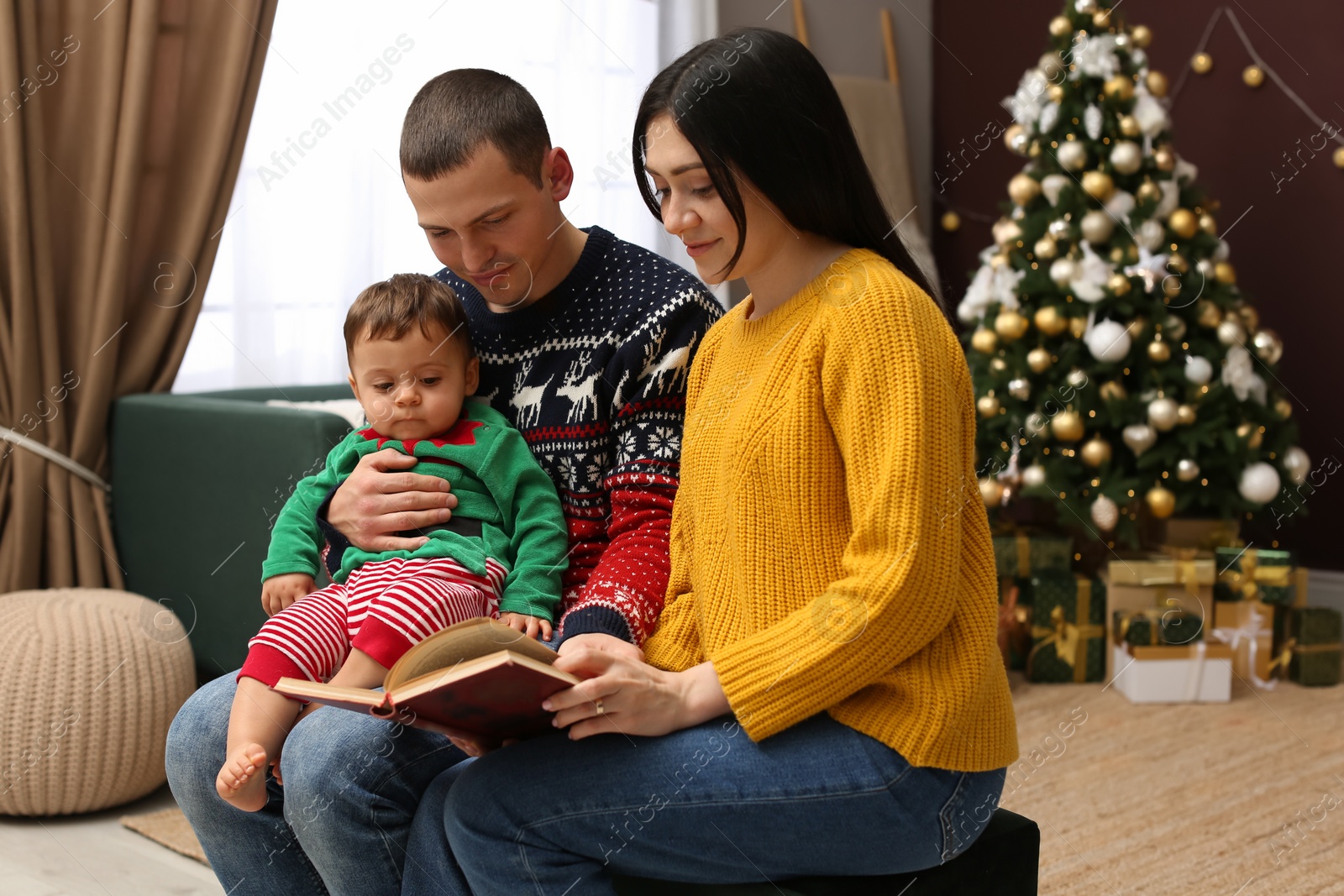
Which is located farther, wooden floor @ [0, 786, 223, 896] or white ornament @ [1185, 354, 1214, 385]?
white ornament @ [1185, 354, 1214, 385]

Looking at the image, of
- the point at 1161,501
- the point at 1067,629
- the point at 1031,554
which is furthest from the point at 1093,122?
the point at 1067,629

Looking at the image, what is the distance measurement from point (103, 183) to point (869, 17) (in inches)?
112

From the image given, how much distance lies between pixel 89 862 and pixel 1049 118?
2608 mm

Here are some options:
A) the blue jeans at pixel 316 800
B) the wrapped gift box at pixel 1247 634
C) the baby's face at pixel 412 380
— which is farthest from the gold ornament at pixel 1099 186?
the blue jeans at pixel 316 800

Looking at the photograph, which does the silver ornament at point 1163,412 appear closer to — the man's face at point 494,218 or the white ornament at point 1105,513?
the white ornament at point 1105,513

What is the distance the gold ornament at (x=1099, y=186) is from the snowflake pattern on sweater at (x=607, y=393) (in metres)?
1.83

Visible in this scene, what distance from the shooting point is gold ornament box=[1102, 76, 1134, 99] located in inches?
115

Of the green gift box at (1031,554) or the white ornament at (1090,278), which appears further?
the green gift box at (1031,554)

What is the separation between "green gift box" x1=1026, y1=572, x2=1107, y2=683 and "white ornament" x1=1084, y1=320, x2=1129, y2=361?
0.54 meters

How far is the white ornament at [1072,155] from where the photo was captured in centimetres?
294

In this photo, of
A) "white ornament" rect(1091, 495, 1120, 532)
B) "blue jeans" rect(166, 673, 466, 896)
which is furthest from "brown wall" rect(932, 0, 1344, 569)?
"blue jeans" rect(166, 673, 466, 896)

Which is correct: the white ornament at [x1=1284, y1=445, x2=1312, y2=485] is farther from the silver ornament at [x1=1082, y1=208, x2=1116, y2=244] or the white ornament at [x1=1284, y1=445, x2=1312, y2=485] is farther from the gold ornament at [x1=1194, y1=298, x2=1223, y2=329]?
the silver ornament at [x1=1082, y1=208, x2=1116, y2=244]

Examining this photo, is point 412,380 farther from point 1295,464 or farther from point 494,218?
point 1295,464

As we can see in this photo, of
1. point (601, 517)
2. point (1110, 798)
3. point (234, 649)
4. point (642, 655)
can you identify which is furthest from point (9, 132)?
point (1110, 798)
